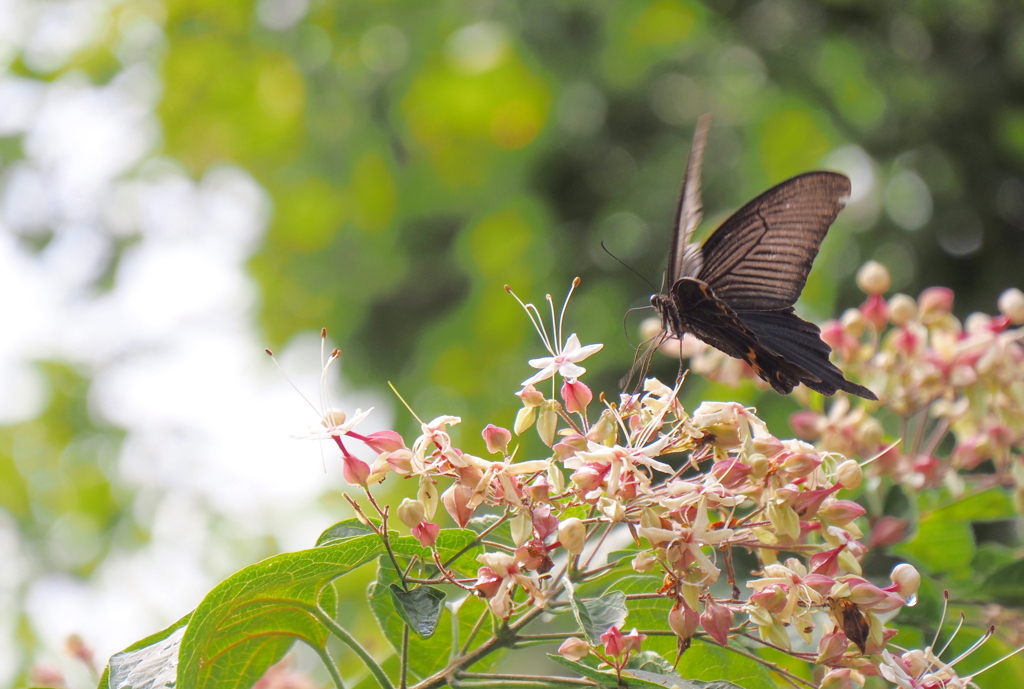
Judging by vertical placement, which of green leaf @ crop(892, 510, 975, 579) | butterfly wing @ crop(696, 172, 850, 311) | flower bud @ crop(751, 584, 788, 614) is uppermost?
butterfly wing @ crop(696, 172, 850, 311)

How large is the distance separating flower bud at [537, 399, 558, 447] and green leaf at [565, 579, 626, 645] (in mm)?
150

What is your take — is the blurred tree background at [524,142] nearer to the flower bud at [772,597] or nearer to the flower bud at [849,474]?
the flower bud at [849,474]

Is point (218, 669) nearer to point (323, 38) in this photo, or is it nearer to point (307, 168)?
point (307, 168)

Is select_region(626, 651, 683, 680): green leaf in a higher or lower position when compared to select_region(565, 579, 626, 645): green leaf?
lower

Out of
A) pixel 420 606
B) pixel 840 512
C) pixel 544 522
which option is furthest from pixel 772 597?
pixel 420 606

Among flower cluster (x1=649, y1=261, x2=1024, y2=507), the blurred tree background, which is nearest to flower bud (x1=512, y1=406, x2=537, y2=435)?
flower cluster (x1=649, y1=261, x2=1024, y2=507)

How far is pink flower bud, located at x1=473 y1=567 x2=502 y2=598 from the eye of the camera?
2.43 feet

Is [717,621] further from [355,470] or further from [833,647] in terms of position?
[355,470]

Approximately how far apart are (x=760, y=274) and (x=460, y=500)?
0.57 m

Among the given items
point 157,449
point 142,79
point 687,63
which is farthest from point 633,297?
point 157,449

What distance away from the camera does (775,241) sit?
3.63ft

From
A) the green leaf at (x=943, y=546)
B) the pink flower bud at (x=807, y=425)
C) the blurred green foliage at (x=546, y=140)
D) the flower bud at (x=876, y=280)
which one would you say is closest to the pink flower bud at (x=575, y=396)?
the pink flower bud at (x=807, y=425)

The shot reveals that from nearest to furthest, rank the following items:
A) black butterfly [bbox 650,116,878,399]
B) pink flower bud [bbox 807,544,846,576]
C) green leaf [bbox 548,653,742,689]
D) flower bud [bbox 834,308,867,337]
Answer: green leaf [bbox 548,653,742,689] < pink flower bud [bbox 807,544,846,576] < black butterfly [bbox 650,116,878,399] < flower bud [bbox 834,308,867,337]

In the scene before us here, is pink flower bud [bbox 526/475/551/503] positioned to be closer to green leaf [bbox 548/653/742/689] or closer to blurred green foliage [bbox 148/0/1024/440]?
green leaf [bbox 548/653/742/689]
